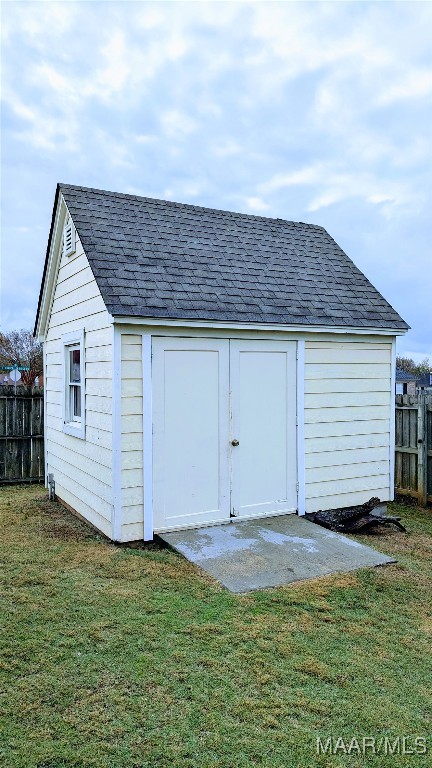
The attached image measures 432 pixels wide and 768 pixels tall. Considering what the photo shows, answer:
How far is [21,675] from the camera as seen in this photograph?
3137 millimetres

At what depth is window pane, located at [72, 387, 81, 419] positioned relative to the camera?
762 cm

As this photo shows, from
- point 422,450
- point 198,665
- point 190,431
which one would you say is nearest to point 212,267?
point 190,431

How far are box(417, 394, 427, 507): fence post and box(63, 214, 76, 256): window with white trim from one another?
583 centimetres

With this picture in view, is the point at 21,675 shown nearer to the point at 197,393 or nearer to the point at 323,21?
the point at 197,393

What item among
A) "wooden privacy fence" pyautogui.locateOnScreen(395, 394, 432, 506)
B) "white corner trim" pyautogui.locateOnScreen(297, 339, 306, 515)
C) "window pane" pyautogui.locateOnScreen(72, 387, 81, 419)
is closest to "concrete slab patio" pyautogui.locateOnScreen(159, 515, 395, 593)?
"white corner trim" pyautogui.locateOnScreen(297, 339, 306, 515)

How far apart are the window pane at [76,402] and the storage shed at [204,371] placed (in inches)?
1.4

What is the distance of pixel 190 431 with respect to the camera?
607 centimetres

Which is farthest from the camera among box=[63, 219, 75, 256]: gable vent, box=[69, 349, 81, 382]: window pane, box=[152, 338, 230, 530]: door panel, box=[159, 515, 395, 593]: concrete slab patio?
box=[69, 349, 81, 382]: window pane

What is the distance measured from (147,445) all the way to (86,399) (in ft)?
4.52

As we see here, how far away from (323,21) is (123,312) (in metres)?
6.81

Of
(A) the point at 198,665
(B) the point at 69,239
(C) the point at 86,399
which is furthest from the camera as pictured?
(B) the point at 69,239

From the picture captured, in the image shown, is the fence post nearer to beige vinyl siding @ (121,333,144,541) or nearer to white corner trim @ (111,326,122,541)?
beige vinyl siding @ (121,333,144,541)

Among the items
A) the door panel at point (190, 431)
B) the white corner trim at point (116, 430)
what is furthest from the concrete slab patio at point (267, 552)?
the white corner trim at point (116, 430)

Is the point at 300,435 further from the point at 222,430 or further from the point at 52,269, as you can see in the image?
the point at 52,269
